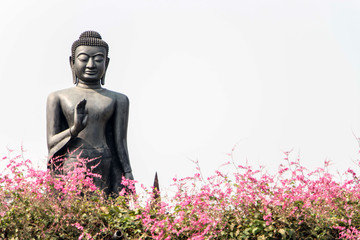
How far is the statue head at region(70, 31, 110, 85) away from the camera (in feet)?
29.0

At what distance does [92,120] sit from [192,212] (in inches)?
112

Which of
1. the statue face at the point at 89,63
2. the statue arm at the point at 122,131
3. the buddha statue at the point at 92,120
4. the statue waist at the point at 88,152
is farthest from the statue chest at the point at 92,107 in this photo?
the statue waist at the point at 88,152

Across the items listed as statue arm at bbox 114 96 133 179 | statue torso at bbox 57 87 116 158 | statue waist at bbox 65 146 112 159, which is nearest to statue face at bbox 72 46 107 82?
statue torso at bbox 57 87 116 158

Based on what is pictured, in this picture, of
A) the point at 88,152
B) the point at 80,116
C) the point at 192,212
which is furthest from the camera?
the point at 88,152

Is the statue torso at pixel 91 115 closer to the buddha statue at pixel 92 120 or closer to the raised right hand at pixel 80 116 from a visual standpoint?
the buddha statue at pixel 92 120

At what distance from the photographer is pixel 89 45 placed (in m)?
8.84

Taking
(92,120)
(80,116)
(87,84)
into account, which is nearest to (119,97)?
(87,84)

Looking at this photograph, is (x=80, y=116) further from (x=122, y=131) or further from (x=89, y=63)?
(x=89, y=63)

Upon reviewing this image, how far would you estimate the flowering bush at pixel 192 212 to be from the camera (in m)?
6.09

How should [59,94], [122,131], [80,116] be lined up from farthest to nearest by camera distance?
[122,131] → [59,94] → [80,116]

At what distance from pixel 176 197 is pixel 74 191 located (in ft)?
3.52

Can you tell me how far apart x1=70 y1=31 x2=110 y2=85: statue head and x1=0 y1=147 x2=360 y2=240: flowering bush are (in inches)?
105

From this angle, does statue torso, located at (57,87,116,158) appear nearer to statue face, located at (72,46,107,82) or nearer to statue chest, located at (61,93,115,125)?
statue chest, located at (61,93,115,125)

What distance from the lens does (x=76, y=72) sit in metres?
8.88
